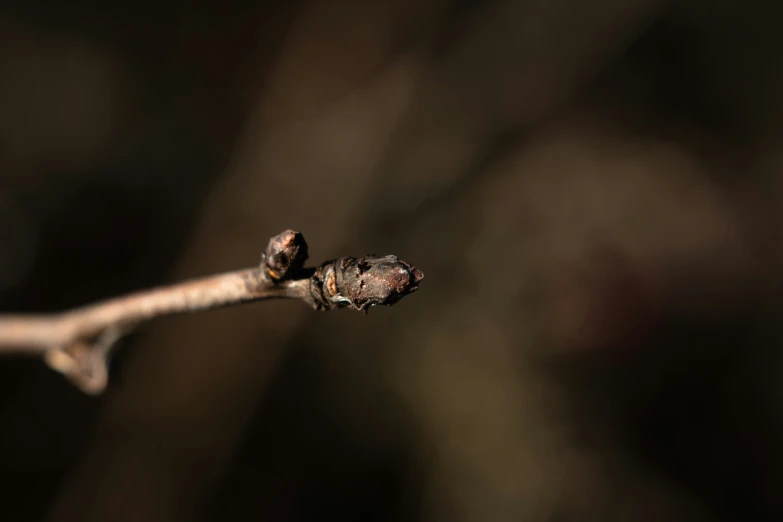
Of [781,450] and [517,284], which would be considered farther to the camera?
[517,284]

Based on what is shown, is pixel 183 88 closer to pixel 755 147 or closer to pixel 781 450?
pixel 755 147

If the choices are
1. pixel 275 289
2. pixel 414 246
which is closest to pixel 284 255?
pixel 275 289

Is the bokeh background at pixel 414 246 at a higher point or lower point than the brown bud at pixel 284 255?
higher

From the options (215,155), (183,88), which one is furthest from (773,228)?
(183,88)

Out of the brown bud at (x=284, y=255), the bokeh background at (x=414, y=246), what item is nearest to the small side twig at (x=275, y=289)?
the brown bud at (x=284, y=255)

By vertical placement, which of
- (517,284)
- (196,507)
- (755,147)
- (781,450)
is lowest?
(196,507)

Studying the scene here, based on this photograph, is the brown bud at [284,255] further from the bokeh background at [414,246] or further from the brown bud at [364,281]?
the bokeh background at [414,246]
